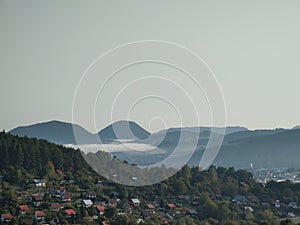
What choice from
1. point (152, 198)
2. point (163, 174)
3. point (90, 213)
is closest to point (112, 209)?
A: point (90, 213)

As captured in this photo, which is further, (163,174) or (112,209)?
(163,174)

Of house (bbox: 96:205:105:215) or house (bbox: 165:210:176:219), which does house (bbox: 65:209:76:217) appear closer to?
house (bbox: 96:205:105:215)

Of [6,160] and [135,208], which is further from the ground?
[6,160]

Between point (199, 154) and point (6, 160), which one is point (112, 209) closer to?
point (6, 160)

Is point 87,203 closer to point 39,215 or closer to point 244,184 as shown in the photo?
point 39,215

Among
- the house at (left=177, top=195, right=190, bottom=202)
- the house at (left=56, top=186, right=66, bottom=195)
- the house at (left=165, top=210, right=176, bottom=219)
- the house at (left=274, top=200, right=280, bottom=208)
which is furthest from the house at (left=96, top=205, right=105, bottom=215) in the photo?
the house at (left=274, top=200, right=280, bottom=208)

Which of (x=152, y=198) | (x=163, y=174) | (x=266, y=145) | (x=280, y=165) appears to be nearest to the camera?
(x=152, y=198)

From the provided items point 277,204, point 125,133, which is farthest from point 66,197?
point 125,133

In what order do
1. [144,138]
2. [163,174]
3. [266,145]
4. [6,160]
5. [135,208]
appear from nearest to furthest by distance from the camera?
[135,208], [6,160], [163,174], [144,138], [266,145]
